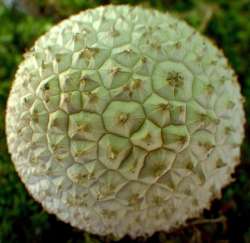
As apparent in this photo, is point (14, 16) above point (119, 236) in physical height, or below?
above

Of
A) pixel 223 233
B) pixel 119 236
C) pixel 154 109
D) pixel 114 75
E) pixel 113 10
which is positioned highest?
pixel 113 10

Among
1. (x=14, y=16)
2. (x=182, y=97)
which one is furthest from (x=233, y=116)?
(x=14, y=16)

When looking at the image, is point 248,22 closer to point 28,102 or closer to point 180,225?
point 180,225

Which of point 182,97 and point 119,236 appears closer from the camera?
point 182,97

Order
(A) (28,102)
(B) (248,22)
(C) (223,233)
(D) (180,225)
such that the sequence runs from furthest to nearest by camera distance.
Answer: (B) (248,22) → (C) (223,233) → (D) (180,225) → (A) (28,102)

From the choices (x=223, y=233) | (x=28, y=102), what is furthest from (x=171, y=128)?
(x=223, y=233)

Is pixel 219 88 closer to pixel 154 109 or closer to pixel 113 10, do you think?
pixel 154 109

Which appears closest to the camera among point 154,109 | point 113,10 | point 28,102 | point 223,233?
point 154,109
